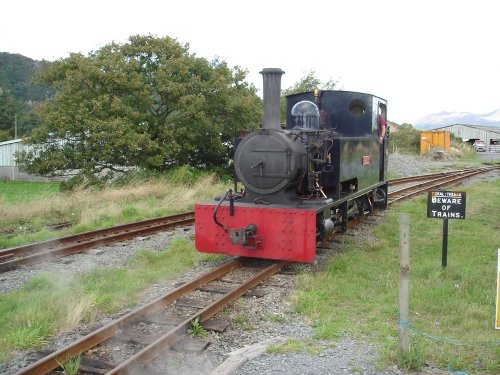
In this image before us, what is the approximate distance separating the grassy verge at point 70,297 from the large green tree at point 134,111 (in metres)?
10.7

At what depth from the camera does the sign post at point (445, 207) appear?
273 inches

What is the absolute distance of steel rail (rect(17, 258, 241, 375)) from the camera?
3871 mm

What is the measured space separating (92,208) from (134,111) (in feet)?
22.3

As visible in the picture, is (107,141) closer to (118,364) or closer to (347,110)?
(347,110)

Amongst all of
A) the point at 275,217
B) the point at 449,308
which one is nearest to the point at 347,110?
the point at 275,217

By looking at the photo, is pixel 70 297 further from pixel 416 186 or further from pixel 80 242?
pixel 416 186

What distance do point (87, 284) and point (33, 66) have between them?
92082mm

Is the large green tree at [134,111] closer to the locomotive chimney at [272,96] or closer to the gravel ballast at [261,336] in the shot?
the gravel ballast at [261,336]

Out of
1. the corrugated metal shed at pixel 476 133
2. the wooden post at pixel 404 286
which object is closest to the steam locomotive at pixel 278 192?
the wooden post at pixel 404 286

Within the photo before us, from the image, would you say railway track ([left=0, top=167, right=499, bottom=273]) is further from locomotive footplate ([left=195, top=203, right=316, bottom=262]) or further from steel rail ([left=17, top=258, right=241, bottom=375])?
steel rail ([left=17, top=258, right=241, bottom=375])

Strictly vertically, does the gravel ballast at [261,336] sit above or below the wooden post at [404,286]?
below

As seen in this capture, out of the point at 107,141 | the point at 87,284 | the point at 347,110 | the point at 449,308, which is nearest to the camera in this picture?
the point at 449,308

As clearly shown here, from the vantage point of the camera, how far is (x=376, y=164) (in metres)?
10.5

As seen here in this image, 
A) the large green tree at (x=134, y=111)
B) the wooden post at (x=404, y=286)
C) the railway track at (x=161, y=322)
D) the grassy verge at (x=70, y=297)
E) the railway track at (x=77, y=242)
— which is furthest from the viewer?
the large green tree at (x=134, y=111)
